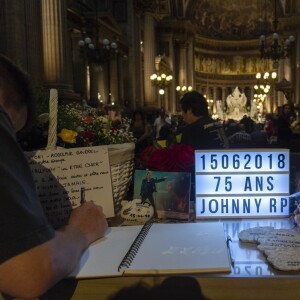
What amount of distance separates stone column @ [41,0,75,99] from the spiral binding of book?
31.8 ft

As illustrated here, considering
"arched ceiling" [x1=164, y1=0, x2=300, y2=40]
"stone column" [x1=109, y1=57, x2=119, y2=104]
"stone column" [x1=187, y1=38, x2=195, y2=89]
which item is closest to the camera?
"stone column" [x1=109, y1=57, x2=119, y2=104]

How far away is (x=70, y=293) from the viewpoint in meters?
1.27

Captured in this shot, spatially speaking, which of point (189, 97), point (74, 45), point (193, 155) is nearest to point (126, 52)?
point (74, 45)

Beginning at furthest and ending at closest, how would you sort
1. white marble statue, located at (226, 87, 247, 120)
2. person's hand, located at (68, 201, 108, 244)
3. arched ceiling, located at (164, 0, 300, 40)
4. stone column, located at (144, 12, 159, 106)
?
arched ceiling, located at (164, 0, 300, 40), white marble statue, located at (226, 87, 247, 120), stone column, located at (144, 12, 159, 106), person's hand, located at (68, 201, 108, 244)

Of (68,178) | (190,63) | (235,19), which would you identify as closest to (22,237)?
(68,178)

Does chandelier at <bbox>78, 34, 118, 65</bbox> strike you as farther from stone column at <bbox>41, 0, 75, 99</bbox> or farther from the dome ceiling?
the dome ceiling

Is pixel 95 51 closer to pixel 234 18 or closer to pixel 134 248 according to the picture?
pixel 134 248

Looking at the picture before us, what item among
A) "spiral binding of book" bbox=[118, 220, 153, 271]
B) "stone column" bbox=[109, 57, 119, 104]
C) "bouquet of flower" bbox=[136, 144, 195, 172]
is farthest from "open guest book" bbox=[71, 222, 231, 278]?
"stone column" bbox=[109, 57, 119, 104]

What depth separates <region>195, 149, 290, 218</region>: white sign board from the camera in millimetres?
1911

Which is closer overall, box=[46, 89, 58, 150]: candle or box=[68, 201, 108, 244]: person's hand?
box=[68, 201, 108, 244]: person's hand

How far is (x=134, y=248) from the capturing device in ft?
4.83

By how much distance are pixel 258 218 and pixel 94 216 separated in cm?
75

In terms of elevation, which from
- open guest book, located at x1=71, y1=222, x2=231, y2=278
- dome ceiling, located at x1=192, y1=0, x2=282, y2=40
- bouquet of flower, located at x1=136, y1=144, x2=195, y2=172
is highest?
dome ceiling, located at x1=192, y1=0, x2=282, y2=40

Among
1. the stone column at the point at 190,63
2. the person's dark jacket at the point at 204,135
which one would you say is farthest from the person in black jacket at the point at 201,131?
the stone column at the point at 190,63
